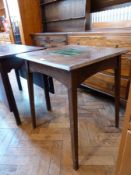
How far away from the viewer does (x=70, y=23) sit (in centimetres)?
234

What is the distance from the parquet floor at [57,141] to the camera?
1.06m

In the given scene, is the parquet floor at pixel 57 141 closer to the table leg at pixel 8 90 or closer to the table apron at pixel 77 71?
the table leg at pixel 8 90

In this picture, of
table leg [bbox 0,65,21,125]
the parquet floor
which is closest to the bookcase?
the parquet floor

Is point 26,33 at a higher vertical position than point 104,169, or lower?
higher

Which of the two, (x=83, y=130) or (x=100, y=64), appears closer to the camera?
(x=100, y=64)

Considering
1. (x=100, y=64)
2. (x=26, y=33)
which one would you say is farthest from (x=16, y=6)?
(x=100, y=64)

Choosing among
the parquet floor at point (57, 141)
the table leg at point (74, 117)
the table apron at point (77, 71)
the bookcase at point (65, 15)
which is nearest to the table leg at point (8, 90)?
the parquet floor at point (57, 141)

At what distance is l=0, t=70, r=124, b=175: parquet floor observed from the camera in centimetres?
106

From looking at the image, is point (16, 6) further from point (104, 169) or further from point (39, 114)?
point (104, 169)

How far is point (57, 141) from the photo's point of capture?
1.30 metres

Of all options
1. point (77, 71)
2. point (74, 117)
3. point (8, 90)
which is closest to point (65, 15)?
point (8, 90)

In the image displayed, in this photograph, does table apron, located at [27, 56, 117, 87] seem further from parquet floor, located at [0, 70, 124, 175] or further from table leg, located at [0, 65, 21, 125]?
parquet floor, located at [0, 70, 124, 175]

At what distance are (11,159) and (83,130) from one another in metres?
0.67

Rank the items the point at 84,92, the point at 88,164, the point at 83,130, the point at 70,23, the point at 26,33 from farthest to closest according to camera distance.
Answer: the point at 26,33 → the point at 70,23 → the point at 84,92 → the point at 83,130 → the point at 88,164
